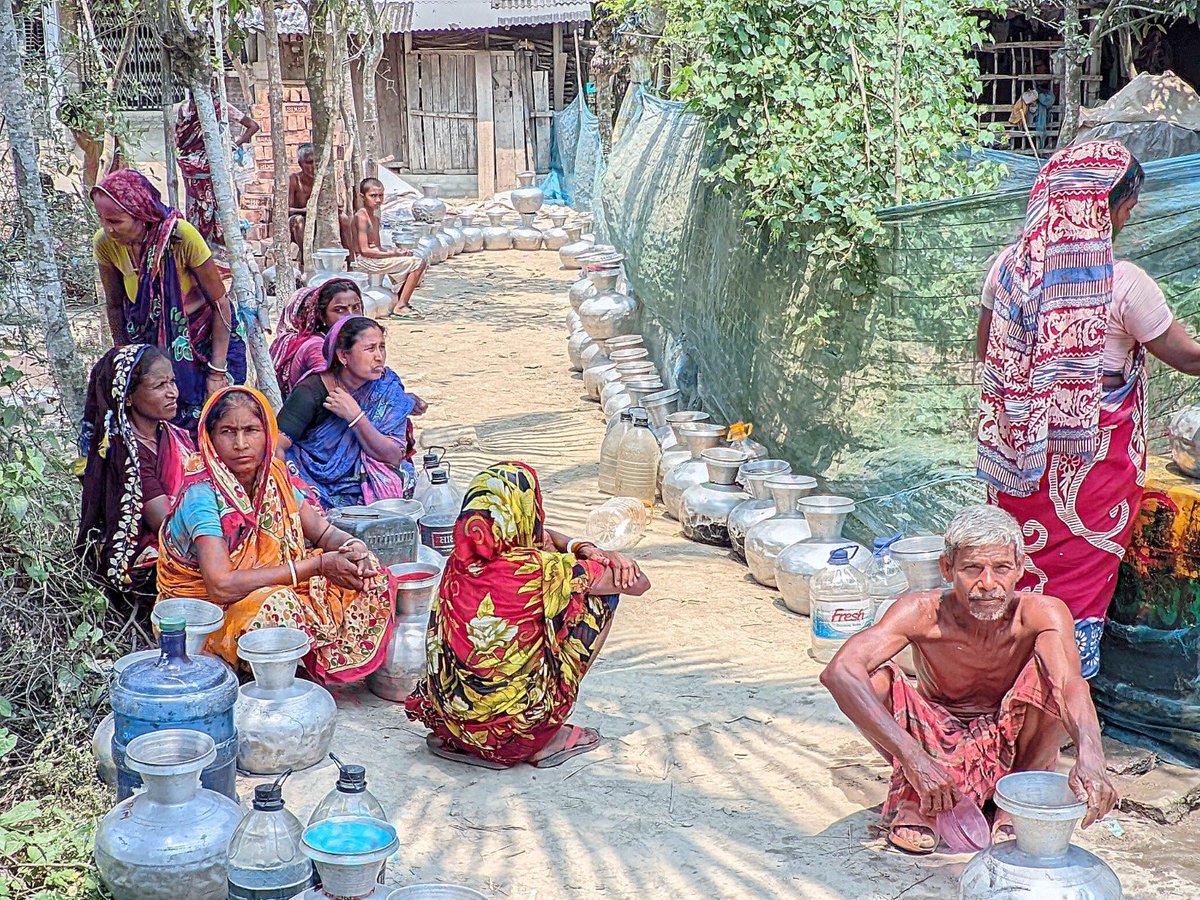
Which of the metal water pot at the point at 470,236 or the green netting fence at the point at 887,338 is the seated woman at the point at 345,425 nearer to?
the green netting fence at the point at 887,338

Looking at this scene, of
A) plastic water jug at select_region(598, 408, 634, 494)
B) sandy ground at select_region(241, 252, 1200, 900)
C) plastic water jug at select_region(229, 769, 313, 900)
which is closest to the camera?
plastic water jug at select_region(229, 769, 313, 900)

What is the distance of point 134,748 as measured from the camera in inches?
122

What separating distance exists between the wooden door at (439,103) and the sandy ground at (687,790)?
16.5 metres

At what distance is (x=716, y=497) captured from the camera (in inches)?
250

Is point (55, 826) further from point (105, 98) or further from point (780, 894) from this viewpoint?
point (105, 98)

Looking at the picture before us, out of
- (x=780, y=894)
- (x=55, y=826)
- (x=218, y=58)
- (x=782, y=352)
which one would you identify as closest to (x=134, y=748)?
(x=55, y=826)

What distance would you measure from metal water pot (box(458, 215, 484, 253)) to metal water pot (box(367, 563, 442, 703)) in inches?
498

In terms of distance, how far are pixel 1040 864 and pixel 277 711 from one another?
84.7 inches

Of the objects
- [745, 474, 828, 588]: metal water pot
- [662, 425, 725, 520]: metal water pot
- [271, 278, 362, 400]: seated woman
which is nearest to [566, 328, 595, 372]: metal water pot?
[662, 425, 725, 520]: metal water pot

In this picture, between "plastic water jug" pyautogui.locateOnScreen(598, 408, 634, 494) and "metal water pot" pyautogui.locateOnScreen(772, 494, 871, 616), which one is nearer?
"metal water pot" pyautogui.locateOnScreen(772, 494, 871, 616)

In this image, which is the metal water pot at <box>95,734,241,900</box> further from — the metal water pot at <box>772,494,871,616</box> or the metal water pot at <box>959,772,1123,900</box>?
the metal water pot at <box>772,494,871,616</box>

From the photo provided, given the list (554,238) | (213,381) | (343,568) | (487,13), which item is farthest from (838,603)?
(487,13)

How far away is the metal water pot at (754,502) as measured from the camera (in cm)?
600

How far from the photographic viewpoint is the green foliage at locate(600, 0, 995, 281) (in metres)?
5.76
